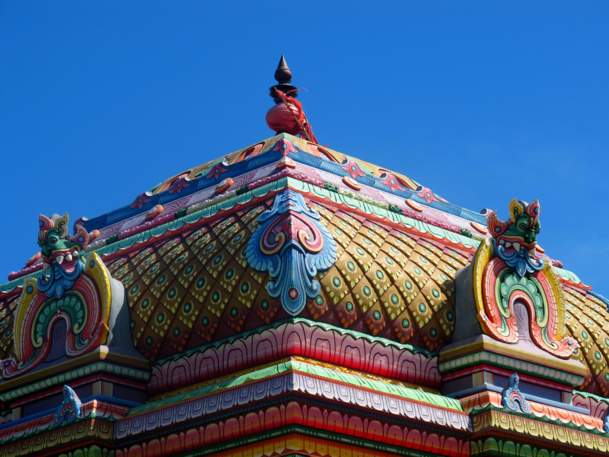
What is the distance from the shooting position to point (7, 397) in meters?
19.5

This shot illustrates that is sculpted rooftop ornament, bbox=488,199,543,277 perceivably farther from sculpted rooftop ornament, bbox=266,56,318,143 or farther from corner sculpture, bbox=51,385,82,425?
corner sculpture, bbox=51,385,82,425

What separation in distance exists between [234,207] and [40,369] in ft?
11.5

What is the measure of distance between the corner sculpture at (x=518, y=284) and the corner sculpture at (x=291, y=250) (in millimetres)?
2281

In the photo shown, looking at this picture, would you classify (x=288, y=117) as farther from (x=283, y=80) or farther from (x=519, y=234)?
(x=519, y=234)

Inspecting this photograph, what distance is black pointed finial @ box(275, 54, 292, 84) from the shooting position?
23.9 metres

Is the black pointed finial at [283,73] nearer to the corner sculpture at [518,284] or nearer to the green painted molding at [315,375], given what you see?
the corner sculpture at [518,284]

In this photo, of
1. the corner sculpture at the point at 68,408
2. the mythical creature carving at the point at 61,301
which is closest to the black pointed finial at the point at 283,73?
the mythical creature carving at the point at 61,301

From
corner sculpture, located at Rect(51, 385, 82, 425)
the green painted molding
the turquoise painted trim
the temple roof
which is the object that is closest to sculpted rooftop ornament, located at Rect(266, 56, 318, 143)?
the temple roof

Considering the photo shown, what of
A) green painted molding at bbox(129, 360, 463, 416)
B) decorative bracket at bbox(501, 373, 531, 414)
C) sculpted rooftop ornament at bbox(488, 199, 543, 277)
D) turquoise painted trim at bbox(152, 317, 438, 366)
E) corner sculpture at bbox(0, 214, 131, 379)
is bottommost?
green painted molding at bbox(129, 360, 463, 416)

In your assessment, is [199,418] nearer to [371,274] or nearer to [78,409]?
[78,409]

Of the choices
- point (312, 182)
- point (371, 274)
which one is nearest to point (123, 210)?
point (312, 182)

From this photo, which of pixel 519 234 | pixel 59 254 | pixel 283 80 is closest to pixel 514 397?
pixel 519 234

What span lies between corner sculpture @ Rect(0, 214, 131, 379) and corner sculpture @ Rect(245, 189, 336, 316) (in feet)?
7.19

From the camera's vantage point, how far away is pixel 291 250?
17812mm
